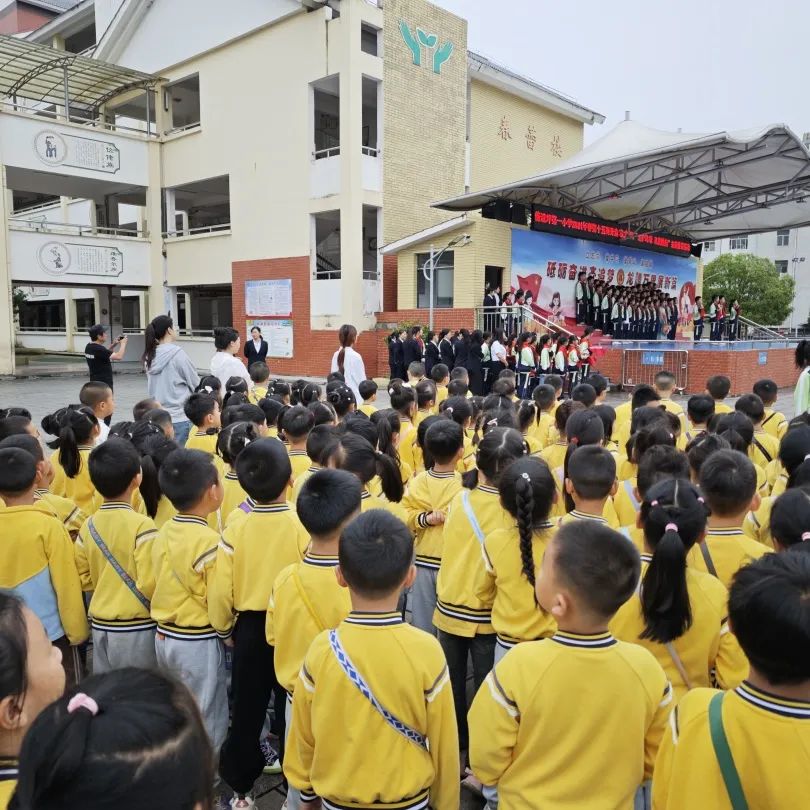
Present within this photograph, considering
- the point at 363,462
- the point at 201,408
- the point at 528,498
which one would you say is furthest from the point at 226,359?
the point at 528,498

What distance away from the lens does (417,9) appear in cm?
1595

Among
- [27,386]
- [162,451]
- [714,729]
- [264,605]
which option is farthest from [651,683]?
[27,386]

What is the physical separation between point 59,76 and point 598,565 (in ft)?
67.1

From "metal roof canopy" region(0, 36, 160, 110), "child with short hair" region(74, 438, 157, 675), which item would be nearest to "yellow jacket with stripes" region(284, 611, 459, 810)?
"child with short hair" region(74, 438, 157, 675)

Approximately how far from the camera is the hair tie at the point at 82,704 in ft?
2.76

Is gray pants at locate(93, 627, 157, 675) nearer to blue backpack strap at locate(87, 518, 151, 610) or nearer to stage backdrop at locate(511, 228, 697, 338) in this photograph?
blue backpack strap at locate(87, 518, 151, 610)

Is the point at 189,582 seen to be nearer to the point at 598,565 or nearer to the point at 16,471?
the point at 16,471

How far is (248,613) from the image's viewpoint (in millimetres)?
2410

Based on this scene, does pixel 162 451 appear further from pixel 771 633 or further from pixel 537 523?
pixel 771 633

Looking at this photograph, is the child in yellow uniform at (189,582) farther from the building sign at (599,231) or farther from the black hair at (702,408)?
the building sign at (599,231)

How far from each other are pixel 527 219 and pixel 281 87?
692cm

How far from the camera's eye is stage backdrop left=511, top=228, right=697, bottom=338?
17.1 metres

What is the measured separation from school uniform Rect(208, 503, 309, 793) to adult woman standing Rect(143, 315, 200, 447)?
126 inches

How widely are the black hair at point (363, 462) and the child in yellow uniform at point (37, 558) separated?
1.16 m
